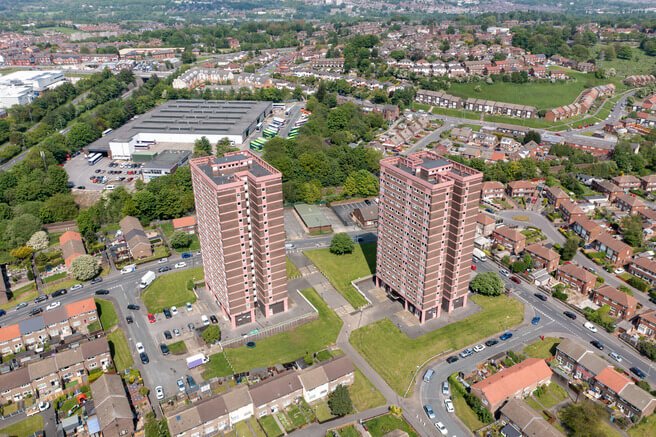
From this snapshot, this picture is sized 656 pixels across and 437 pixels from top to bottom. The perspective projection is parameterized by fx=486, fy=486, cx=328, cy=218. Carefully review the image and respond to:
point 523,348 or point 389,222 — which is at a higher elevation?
point 389,222

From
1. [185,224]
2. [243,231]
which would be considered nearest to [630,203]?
[243,231]

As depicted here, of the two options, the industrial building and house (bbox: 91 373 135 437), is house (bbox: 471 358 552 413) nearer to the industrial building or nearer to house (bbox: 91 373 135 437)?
house (bbox: 91 373 135 437)

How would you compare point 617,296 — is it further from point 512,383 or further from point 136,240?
point 136,240

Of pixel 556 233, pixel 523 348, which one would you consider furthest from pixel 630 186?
pixel 523 348

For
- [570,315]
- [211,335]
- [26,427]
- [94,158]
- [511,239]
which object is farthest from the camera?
[94,158]

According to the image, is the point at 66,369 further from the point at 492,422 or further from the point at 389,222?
the point at 492,422

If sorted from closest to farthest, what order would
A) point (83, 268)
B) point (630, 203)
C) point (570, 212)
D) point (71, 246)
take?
1. point (83, 268)
2. point (71, 246)
3. point (570, 212)
4. point (630, 203)

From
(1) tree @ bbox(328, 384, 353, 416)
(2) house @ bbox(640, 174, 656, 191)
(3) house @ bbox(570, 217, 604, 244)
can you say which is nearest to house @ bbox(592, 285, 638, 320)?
(3) house @ bbox(570, 217, 604, 244)

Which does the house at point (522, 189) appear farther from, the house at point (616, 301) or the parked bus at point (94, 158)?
the parked bus at point (94, 158)
